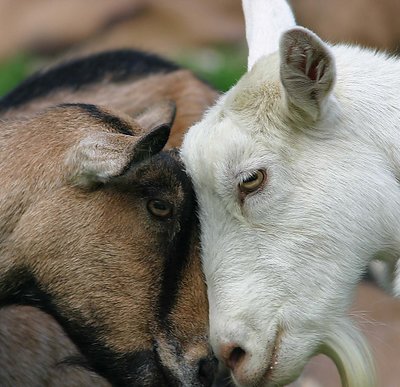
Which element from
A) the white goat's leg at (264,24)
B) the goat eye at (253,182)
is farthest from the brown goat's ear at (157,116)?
the goat eye at (253,182)

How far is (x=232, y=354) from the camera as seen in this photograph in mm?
4621

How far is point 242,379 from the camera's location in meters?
4.62

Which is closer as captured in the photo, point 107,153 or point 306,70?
point 306,70

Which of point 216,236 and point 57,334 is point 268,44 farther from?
point 57,334

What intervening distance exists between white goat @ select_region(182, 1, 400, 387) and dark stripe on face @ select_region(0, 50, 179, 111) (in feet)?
8.70

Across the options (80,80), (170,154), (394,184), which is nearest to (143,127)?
(170,154)

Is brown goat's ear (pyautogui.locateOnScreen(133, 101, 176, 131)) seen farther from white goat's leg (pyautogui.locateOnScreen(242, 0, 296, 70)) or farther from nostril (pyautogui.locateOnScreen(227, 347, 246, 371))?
nostril (pyautogui.locateOnScreen(227, 347, 246, 371))

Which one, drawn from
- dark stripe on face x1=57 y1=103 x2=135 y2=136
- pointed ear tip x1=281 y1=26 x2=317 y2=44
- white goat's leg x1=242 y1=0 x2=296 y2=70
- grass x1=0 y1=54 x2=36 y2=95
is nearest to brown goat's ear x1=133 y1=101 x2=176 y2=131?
dark stripe on face x1=57 y1=103 x2=135 y2=136

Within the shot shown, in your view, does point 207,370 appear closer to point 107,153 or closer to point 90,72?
point 107,153

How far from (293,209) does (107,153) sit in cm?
77

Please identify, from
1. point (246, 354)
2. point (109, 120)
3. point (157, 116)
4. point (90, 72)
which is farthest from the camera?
point (90, 72)

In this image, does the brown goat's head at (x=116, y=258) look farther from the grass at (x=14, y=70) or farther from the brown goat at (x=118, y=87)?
the grass at (x=14, y=70)

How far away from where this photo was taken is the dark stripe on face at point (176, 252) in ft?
16.2

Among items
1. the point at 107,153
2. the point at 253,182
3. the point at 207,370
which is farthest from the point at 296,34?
the point at 207,370
